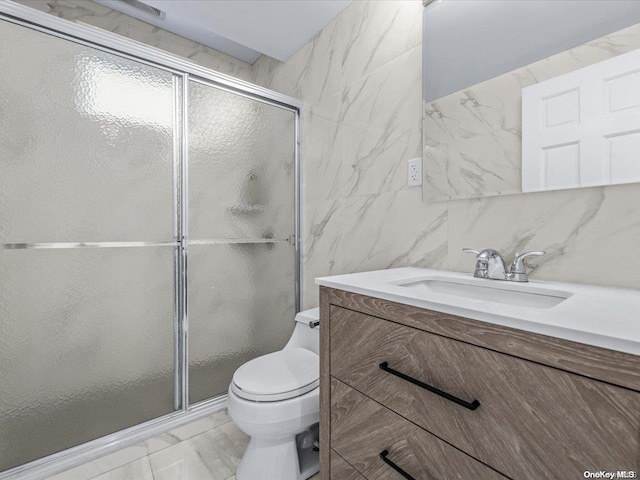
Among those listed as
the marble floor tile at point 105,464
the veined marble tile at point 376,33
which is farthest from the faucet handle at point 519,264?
the marble floor tile at point 105,464

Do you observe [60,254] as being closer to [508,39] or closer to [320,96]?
[320,96]

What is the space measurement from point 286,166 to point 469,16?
4.19 feet

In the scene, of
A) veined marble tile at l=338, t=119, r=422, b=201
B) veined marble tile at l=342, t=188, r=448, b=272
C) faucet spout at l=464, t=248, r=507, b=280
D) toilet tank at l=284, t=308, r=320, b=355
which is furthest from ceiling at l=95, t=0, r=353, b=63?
toilet tank at l=284, t=308, r=320, b=355

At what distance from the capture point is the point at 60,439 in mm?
1358

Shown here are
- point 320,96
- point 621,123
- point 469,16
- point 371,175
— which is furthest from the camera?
point 320,96

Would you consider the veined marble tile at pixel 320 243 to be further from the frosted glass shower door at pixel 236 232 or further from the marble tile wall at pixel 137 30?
the marble tile wall at pixel 137 30

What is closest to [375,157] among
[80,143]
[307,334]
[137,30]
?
[307,334]

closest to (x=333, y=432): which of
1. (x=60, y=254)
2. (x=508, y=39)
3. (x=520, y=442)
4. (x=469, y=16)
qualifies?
(x=520, y=442)

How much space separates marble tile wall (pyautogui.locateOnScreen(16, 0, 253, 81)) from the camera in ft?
6.19

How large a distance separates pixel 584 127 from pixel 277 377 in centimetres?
138

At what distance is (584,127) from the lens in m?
0.95

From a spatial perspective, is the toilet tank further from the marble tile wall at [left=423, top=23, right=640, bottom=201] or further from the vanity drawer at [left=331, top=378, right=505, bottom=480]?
the marble tile wall at [left=423, top=23, right=640, bottom=201]

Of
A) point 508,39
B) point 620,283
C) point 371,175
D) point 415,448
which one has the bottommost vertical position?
point 415,448

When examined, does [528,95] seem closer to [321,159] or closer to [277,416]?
[321,159]
